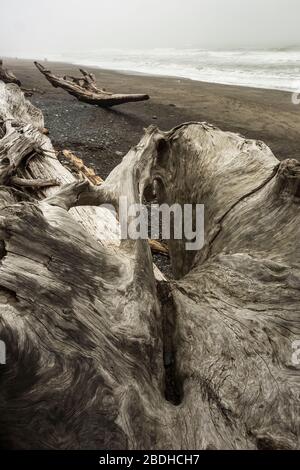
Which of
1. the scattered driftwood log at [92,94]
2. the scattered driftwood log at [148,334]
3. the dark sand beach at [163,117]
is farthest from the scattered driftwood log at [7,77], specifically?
the scattered driftwood log at [148,334]

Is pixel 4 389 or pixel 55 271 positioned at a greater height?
pixel 55 271

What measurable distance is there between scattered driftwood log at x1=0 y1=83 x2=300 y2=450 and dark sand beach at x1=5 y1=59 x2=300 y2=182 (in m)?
4.59

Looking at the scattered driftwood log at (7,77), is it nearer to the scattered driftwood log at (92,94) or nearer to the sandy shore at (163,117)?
the sandy shore at (163,117)

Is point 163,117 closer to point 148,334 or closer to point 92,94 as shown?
point 92,94

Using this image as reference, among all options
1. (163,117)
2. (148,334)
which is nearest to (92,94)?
(163,117)

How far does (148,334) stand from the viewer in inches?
88.7

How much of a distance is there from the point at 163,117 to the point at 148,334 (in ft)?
30.4

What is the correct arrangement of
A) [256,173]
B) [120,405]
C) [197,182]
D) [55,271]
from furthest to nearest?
[197,182], [256,173], [55,271], [120,405]

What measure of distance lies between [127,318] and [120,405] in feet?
1.52

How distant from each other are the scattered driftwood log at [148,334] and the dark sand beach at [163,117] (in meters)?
4.59

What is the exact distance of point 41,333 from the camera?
1947 mm
